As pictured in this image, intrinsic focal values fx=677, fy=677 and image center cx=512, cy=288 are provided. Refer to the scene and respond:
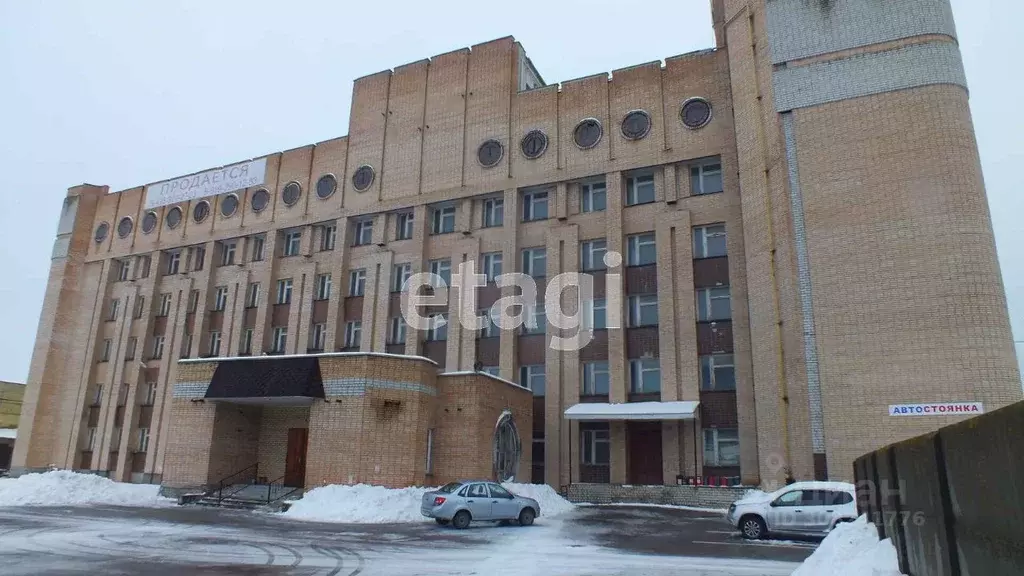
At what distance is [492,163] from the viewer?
33.8 m

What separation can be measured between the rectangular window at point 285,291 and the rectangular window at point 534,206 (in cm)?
1446

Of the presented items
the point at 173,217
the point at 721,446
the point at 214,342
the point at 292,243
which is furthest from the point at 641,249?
the point at 173,217

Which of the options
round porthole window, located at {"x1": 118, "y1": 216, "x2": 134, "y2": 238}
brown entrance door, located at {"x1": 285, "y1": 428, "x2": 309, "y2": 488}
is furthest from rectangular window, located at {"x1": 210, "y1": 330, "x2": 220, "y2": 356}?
brown entrance door, located at {"x1": 285, "y1": 428, "x2": 309, "y2": 488}

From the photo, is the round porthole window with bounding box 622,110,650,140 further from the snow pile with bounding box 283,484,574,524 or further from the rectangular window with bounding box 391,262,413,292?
the snow pile with bounding box 283,484,574,524

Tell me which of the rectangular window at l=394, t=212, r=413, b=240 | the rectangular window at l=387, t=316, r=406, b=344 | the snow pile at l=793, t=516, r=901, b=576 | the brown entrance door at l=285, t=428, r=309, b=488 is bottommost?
A: the snow pile at l=793, t=516, r=901, b=576

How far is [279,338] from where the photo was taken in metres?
37.7

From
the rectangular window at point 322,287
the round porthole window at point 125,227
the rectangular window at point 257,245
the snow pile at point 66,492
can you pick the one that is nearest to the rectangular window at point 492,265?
the rectangular window at point 322,287

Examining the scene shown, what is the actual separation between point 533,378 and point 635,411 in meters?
5.88

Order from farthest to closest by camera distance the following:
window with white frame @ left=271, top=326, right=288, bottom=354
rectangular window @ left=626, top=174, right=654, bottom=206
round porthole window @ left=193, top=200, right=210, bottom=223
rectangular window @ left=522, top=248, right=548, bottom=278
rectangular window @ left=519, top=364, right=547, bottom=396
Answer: round porthole window @ left=193, top=200, right=210, bottom=223 < window with white frame @ left=271, top=326, right=288, bottom=354 < rectangular window @ left=522, top=248, right=548, bottom=278 < rectangular window @ left=626, top=174, right=654, bottom=206 < rectangular window @ left=519, top=364, right=547, bottom=396

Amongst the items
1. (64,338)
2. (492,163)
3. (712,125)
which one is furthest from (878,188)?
(64,338)

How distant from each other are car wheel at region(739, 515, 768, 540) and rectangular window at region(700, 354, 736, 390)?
1115cm

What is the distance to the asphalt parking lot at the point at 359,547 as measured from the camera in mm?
11141

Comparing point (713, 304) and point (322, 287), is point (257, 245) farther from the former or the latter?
point (713, 304)

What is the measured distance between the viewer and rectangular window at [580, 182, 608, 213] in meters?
31.8
